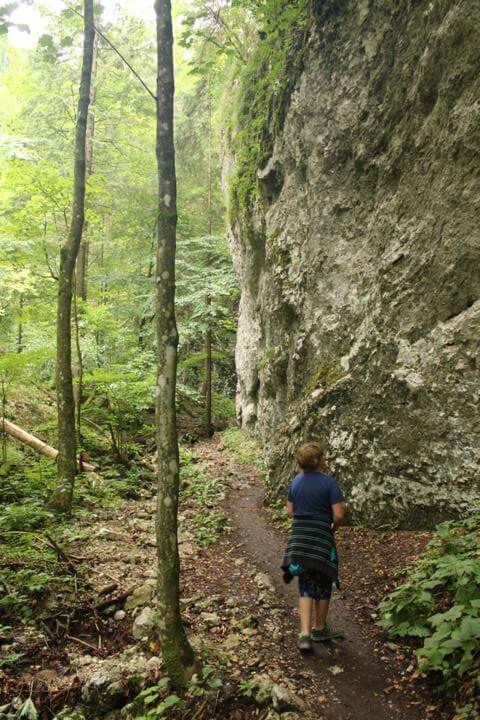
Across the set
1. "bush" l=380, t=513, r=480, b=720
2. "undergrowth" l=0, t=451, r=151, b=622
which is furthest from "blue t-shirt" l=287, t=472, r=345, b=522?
"undergrowth" l=0, t=451, r=151, b=622

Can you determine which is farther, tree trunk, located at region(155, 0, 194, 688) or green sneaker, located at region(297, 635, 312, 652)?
green sneaker, located at region(297, 635, 312, 652)

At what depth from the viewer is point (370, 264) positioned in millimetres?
8227

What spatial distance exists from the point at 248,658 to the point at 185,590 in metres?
1.80

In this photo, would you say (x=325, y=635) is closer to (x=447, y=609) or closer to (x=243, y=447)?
(x=447, y=609)

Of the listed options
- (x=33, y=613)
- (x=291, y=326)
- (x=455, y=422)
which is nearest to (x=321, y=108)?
(x=291, y=326)

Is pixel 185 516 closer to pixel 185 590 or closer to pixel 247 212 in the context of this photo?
pixel 185 590

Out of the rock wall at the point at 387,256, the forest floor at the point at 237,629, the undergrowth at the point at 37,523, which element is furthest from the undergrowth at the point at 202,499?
the rock wall at the point at 387,256

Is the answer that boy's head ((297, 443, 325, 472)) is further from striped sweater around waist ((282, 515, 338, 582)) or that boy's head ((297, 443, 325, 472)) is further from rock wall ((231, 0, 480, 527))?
rock wall ((231, 0, 480, 527))

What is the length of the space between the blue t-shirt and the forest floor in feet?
4.45

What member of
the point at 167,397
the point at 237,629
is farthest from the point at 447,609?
the point at 167,397

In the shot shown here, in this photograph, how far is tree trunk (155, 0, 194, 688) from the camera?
385 cm

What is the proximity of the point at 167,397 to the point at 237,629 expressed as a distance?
288 centimetres

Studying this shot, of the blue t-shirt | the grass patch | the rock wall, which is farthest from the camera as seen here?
the grass patch

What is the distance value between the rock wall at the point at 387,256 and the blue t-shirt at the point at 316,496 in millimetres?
2409
